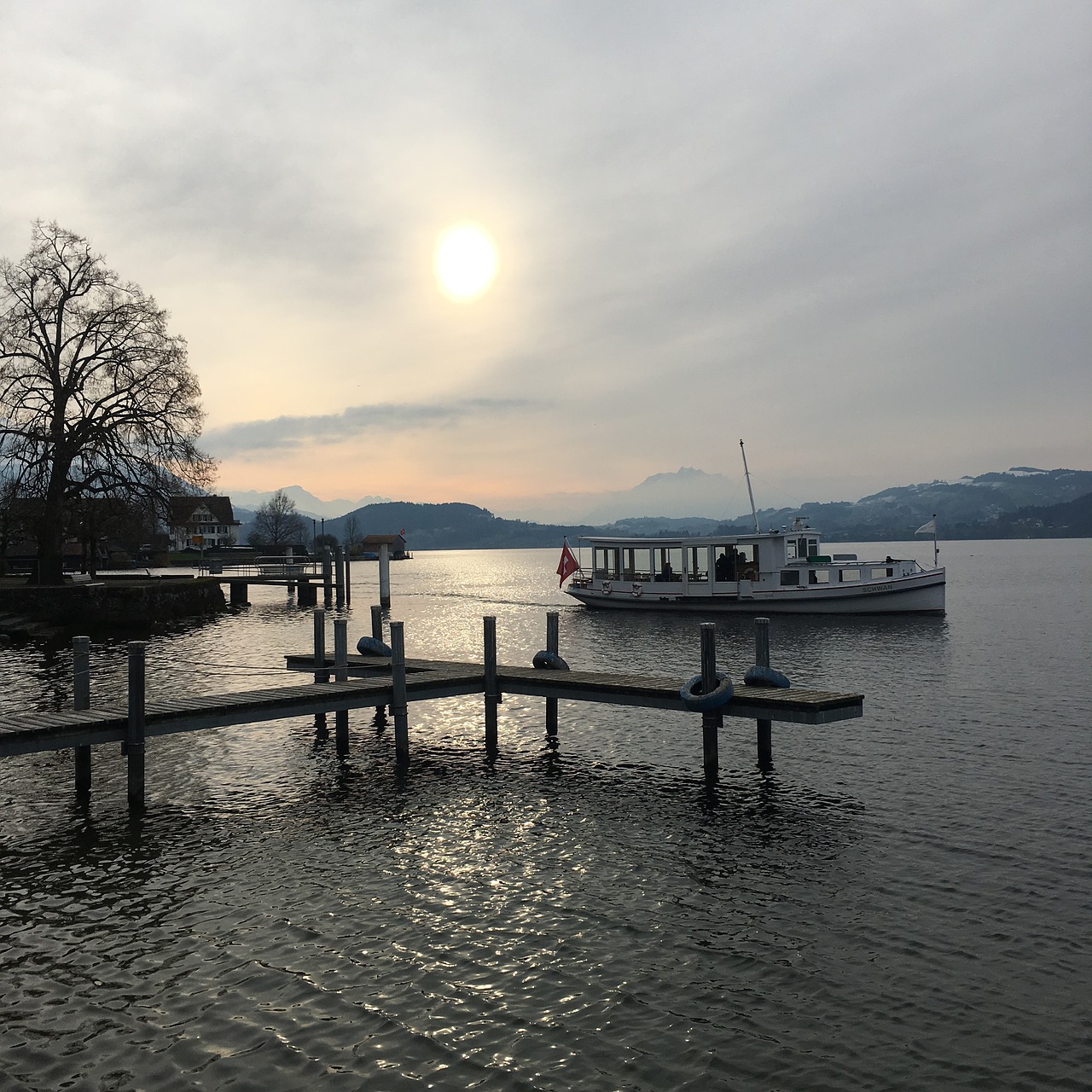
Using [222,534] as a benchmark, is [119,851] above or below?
below

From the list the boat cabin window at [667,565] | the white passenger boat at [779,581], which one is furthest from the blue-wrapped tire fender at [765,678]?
the boat cabin window at [667,565]

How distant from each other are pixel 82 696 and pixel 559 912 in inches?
400

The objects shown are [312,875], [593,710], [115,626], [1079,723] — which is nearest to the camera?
[312,875]

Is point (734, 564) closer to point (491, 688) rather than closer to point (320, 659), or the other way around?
point (320, 659)

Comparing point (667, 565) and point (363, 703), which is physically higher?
point (667, 565)

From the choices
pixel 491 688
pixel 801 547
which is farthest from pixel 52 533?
pixel 801 547

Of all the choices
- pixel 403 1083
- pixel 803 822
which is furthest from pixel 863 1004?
pixel 803 822

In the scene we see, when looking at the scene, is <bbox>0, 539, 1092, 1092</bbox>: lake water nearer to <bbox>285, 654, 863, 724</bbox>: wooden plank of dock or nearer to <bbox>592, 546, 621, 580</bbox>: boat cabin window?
<bbox>285, 654, 863, 724</bbox>: wooden plank of dock

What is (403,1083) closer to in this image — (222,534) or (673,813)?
(673,813)

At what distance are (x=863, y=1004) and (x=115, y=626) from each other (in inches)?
1717

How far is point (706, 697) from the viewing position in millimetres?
15578

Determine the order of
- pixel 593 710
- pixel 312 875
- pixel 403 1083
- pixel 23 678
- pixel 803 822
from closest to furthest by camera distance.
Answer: pixel 403 1083
pixel 312 875
pixel 803 822
pixel 593 710
pixel 23 678

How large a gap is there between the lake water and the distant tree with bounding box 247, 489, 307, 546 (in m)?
141

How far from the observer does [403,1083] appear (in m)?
7.13
